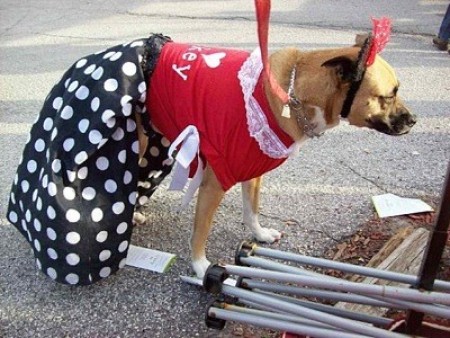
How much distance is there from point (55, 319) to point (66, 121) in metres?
0.81

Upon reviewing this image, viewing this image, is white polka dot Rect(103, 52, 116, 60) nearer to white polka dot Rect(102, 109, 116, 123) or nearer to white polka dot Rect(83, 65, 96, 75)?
white polka dot Rect(83, 65, 96, 75)

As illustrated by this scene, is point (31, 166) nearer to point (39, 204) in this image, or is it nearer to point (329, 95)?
point (39, 204)

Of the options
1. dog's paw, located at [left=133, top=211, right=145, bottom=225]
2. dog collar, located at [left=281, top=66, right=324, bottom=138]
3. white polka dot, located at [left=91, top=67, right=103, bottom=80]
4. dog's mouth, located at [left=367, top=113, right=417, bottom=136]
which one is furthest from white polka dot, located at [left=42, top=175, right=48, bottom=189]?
dog's mouth, located at [left=367, top=113, right=417, bottom=136]

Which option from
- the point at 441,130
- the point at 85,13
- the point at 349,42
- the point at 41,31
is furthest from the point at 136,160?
the point at 85,13

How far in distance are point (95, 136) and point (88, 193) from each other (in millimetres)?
243

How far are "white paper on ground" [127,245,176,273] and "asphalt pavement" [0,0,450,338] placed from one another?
0.04 metres

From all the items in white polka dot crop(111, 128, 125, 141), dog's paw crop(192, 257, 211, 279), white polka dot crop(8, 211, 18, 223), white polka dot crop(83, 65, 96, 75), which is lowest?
dog's paw crop(192, 257, 211, 279)

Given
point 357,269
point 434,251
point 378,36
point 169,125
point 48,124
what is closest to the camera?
point 434,251

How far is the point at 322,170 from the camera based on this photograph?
3.36m

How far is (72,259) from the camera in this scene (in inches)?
88.4

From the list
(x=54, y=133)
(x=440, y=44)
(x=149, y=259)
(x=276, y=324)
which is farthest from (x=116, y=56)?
(x=440, y=44)

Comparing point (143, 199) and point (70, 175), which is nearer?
point (70, 175)

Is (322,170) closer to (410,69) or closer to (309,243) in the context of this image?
(309,243)

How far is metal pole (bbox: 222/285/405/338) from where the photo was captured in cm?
153
